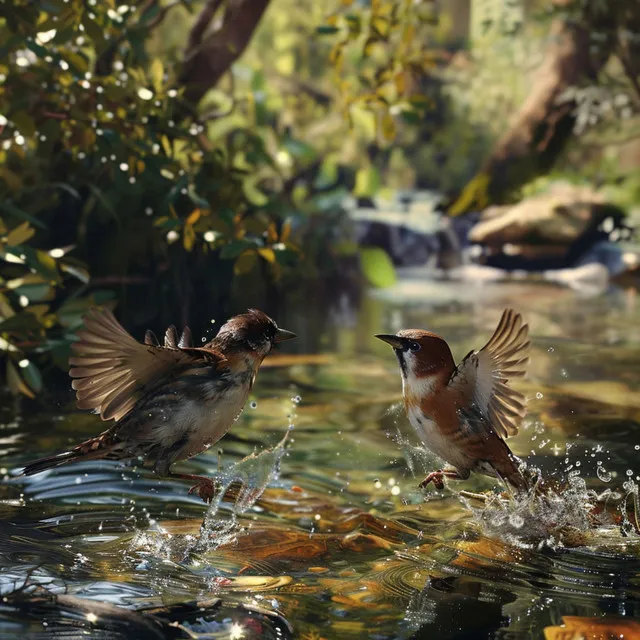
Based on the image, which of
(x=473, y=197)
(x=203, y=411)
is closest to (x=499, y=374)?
(x=203, y=411)

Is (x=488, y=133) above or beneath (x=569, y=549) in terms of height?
above

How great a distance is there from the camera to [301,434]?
502 cm

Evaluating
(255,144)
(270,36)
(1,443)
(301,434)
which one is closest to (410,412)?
(301,434)

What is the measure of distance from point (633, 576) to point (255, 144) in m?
3.91

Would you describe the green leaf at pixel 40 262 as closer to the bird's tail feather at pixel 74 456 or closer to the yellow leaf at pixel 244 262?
the yellow leaf at pixel 244 262

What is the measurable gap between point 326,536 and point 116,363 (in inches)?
40.9

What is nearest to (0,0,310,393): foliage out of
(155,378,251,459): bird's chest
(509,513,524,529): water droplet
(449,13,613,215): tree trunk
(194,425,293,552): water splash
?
(194,425,293,552): water splash

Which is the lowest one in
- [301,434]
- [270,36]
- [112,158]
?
[301,434]

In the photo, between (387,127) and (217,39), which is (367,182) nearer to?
(387,127)

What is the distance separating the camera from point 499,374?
125 inches

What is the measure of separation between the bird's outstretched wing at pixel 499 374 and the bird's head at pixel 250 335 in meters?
0.54

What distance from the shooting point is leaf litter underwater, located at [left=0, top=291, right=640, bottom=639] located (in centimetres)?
265

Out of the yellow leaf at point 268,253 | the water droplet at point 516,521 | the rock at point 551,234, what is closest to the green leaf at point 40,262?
the yellow leaf at point 268,253

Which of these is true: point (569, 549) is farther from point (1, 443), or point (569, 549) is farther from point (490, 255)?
point (490, 255)
